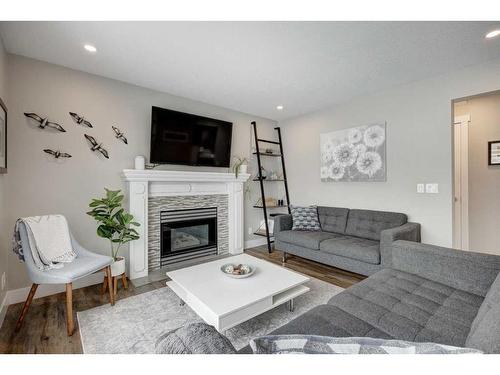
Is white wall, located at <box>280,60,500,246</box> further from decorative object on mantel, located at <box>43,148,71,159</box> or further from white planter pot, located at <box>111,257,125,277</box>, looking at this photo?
decorative object on mantel, located at <box>43,148,71,159</box>

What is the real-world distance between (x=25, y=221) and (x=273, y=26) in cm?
262

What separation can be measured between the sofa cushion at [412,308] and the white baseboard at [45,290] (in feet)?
8.68

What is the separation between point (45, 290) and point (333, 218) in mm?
3606

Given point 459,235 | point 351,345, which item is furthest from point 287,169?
point 351,345

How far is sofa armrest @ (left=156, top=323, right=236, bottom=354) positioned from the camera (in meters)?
0.66

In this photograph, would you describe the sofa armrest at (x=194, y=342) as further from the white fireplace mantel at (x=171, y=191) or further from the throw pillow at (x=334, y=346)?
the white fireplace mantel at (x=171, y=191)

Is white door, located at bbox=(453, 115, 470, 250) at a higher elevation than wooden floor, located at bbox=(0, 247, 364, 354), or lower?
higher

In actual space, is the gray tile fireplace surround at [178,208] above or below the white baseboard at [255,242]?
above

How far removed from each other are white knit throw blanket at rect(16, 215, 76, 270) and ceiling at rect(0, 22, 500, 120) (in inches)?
63.4

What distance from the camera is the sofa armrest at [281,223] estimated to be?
360 centimetres

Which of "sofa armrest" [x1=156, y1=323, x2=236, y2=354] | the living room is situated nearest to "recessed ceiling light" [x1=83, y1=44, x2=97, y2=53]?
the living room

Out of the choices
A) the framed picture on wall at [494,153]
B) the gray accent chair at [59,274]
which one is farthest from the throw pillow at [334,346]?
the framed picture on wall at [494,153]

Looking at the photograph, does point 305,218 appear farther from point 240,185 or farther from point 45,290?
point 45,290

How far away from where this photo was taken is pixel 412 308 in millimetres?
1387
